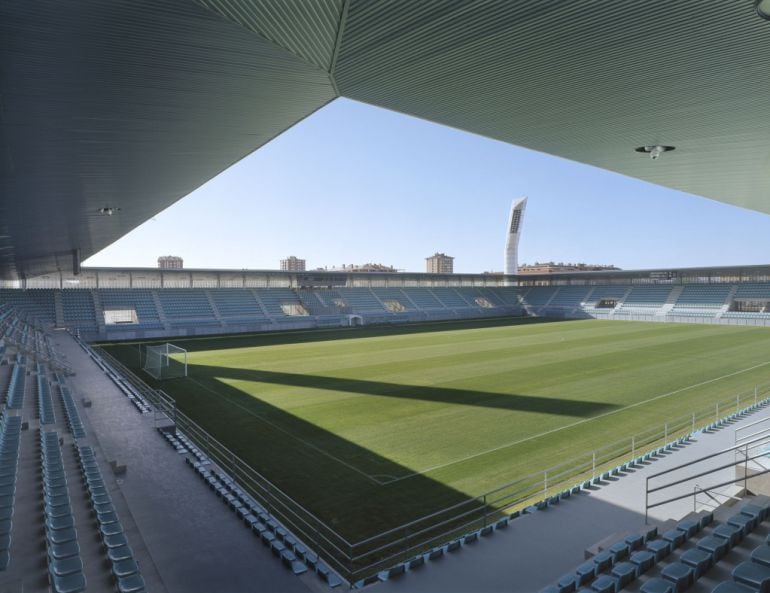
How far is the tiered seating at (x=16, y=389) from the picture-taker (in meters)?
11.8

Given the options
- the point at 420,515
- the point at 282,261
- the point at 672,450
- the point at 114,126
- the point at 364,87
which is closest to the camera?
the point at 364,87

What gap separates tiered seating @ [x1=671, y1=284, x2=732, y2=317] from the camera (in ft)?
167

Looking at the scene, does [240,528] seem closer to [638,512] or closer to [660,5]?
[638,512]

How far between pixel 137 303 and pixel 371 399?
33646 millimetres

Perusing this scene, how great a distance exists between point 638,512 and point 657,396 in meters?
10.8

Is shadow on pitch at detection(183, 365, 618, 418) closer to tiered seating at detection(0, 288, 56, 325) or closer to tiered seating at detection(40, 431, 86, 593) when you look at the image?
tiered seating at detection(40, 431, 86, 593)

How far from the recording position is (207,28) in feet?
16.5

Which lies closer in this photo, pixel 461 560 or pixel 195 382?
pixel 461 560

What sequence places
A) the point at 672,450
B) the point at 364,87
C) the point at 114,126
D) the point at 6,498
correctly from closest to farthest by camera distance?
the point at 6,498 < the point at 364,87 < the point at 114,126 < the point at 672,450

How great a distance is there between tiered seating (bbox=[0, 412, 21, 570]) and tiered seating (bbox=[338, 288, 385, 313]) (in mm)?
43455

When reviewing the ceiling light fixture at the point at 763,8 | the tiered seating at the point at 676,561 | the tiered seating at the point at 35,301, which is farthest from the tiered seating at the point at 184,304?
the ceiling light fixture at the point at 763,8

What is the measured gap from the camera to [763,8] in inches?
197

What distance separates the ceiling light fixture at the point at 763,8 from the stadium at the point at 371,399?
0.12ft

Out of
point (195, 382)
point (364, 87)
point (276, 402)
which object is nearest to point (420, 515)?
point (364, 87)
